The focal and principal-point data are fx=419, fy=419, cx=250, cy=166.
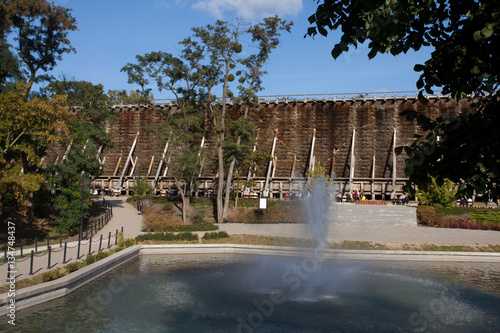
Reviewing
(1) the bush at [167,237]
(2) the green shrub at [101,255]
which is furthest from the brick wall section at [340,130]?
(2) the green shrub at [101,255]

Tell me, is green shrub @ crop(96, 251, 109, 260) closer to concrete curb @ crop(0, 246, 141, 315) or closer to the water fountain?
concrete curb @ crop(0, 246, 141, 315)

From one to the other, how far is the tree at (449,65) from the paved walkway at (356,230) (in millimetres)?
14548

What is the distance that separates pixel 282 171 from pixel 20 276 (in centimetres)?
3625

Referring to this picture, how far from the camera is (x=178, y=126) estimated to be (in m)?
36.8

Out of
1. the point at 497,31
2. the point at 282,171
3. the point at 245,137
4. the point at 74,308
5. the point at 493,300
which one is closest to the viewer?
the point at 497,31

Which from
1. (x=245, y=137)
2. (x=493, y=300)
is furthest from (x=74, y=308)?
(x=245, y=137)

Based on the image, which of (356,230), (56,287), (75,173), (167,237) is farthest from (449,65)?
(75,173)

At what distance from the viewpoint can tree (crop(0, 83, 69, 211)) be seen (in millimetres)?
19641

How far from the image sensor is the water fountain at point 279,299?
33.7ft

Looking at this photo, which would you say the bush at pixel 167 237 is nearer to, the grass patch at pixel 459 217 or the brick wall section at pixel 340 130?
the grass patch at pixel 459 217

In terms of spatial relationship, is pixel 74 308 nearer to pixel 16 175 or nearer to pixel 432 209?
pixel 16 175

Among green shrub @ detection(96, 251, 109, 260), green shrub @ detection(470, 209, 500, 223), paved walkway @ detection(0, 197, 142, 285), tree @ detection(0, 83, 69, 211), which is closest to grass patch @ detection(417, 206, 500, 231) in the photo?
green shrub @ detection(470, 209, 500, 223)

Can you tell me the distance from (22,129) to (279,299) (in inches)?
697

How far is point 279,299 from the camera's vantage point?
41.4 ft
